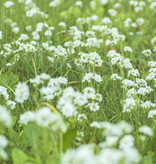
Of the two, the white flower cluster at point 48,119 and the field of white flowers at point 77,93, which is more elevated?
the field of white flowers at point 77,93

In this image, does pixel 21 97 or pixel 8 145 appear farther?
pixel 8 145

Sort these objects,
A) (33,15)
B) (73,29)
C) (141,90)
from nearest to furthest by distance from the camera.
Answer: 1. (141,90)
2. (73,29)
3. (33,15)

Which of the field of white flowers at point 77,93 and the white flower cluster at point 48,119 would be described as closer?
the white flower cluster at point 48,119

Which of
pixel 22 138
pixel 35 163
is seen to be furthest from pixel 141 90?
pixel 35 163

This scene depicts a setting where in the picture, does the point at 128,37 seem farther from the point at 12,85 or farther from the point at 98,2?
the point at 12,85

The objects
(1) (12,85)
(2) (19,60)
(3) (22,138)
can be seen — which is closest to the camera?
(3) (22,138)

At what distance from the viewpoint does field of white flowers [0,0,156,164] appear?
155cm

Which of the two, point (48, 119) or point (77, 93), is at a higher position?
point (77, 93)

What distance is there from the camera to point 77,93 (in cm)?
198

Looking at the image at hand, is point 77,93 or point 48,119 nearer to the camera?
point 48,119

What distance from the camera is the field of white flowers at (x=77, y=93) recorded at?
1555mm

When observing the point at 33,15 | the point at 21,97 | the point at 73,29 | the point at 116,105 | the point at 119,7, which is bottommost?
the point at 21,97

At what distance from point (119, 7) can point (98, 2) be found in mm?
446

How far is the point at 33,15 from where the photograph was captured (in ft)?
15.7
